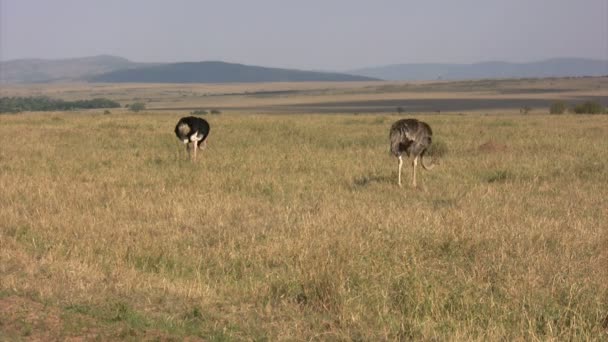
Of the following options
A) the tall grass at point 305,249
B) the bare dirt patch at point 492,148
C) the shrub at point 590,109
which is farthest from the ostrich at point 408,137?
the shrub at point 590,109

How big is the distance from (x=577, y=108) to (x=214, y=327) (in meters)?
48.1

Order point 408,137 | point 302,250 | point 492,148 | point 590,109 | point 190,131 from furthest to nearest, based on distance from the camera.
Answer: point 590,109
point 492,148
point 190,131
point 408,137
point 302,250

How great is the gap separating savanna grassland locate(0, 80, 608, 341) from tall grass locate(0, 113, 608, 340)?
1.2 inches

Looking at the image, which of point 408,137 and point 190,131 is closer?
point 408,137

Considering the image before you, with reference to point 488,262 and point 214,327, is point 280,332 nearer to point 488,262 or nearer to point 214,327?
point 214,327

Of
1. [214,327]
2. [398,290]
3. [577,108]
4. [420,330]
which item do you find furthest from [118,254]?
[577,108]

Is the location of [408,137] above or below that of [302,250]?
above

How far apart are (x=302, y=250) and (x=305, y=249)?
0.15 metres

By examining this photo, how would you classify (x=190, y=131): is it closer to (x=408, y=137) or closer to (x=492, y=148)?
(x=408, y=137)

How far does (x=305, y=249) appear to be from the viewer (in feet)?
27.9

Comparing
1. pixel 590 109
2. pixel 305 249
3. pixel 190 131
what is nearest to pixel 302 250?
pixel 305 249

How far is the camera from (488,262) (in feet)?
27.1

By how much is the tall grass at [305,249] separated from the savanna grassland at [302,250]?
31 mm

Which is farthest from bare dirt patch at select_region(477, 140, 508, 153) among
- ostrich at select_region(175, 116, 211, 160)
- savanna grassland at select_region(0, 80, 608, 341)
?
ostrich at select_region(175, 116, 211, 160)
